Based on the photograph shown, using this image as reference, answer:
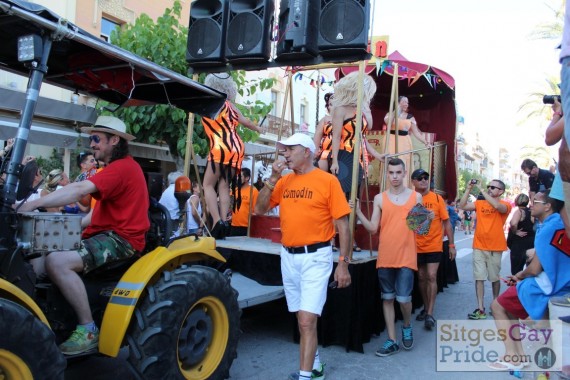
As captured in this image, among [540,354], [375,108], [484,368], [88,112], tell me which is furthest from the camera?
[88,112]

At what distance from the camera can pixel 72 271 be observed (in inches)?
129

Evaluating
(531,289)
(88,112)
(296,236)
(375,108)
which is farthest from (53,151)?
(531,289)

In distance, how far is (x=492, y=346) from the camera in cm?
530

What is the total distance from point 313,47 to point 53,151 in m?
11.3

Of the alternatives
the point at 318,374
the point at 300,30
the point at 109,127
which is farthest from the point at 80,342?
the point at 300,30

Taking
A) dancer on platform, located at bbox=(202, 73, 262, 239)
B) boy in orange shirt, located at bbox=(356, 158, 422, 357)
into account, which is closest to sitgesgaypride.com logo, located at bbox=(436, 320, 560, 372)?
boy in orange shirt, located at bbox=(356, 158, 422, 357)

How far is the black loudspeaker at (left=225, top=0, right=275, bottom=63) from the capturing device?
600 cm

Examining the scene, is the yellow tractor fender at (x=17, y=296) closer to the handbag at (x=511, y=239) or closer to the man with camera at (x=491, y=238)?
the man with camera at (x=491, y=238)

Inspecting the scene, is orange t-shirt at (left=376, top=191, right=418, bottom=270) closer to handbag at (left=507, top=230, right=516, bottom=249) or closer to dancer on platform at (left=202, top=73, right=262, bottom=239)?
dancer on platform at (left=202, top=73, right=262, bottom=239)

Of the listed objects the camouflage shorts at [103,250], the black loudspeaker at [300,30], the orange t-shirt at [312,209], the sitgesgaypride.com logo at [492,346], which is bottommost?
the sitgesgaypride.com logo at [492,346]

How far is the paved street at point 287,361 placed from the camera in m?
4.44

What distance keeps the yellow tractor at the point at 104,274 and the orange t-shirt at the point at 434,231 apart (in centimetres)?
329

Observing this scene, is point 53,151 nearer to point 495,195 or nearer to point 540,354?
point 495,195

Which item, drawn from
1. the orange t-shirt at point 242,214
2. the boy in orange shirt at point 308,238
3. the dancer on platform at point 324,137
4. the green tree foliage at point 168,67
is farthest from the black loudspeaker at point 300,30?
the green tree foliage at point 168,67
